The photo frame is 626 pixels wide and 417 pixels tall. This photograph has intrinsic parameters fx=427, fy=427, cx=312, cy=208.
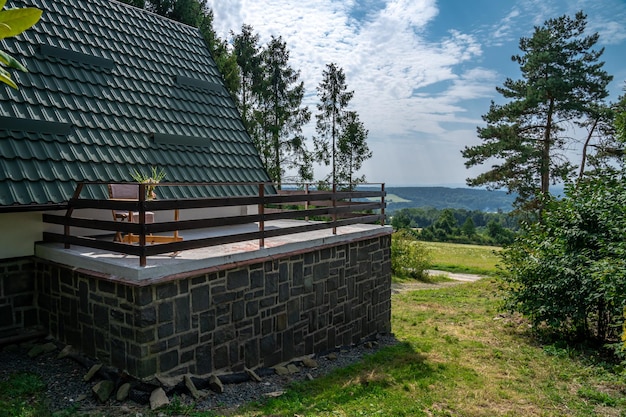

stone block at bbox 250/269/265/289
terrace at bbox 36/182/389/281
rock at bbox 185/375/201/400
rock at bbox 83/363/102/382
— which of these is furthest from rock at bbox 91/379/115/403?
stone block at bbox 250/269/265/289

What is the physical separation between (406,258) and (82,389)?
19.6 metres

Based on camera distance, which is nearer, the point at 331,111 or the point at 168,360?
the point at 168,360

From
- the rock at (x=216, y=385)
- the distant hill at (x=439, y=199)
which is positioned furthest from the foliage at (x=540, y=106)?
the distant hill at (x=439, y=199)

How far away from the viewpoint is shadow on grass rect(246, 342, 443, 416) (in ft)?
16.5

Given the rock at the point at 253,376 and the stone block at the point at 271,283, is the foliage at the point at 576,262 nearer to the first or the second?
the stone block at the point at 271,283

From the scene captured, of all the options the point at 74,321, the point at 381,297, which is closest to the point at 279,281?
the point at 74,321

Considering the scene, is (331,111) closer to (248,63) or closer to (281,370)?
(248,63)

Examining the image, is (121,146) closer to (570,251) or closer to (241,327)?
(241,327)

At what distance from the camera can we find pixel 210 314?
529 cm

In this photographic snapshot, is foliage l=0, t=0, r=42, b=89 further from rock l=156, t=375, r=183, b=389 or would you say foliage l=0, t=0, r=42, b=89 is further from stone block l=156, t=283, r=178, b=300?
rock l=156, t=375, r=183, b=389

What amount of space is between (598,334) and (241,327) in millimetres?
7214

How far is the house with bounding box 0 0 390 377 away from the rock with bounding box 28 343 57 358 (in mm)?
148

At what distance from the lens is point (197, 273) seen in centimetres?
502

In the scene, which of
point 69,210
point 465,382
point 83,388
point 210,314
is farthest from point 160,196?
point 465,382
